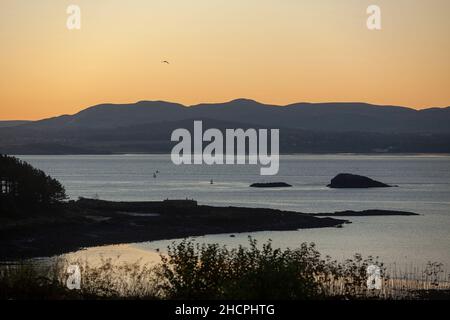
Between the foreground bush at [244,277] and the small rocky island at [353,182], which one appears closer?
the foreground bush at [244,277]

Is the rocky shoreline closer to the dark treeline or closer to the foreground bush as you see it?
the dark treeline

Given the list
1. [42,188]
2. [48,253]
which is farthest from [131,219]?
[48,253]

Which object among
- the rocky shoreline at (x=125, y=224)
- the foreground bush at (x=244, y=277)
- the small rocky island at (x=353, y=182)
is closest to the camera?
the foreground bush at (x=244, y=277)

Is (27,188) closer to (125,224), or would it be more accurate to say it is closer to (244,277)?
(125,224)

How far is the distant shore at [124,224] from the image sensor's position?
6450 centimetres

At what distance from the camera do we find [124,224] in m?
78.1

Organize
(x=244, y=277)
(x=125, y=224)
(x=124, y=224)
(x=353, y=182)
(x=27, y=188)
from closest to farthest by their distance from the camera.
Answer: (x=244, y=277), (x=27, y=188), (x=124, y=224), (x=125, y=224), (x=353, y=182)

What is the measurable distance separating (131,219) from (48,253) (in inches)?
822

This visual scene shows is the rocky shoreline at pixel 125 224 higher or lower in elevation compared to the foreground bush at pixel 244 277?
lower

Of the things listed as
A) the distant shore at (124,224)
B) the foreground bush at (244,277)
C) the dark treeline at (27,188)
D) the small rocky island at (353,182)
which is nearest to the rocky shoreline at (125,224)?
the distant shore at (124,224)

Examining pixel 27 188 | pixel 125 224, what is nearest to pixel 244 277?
pixel 27 188

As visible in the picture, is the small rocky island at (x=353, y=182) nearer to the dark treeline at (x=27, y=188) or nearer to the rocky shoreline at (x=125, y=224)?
the rocky shoreline at (x=125, y=224)

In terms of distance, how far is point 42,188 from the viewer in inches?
3014
